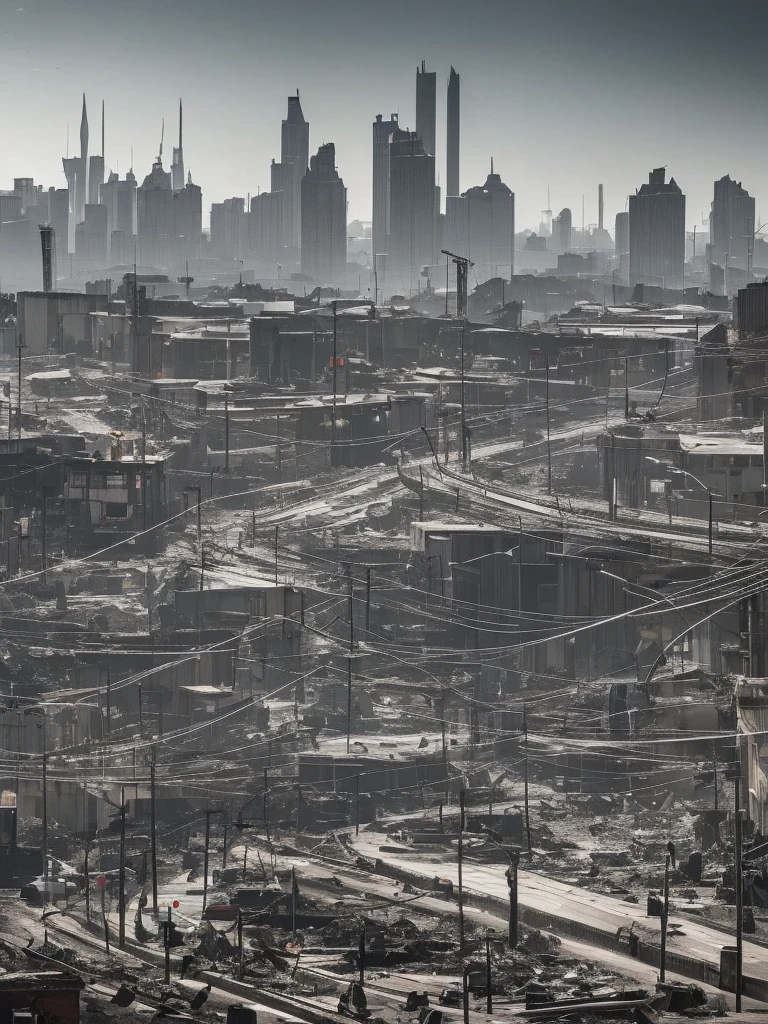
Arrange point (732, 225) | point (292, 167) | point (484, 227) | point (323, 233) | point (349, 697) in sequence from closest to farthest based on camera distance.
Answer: point (349, 697) < point (732, 225) < point (323, 233) < point (484, 227) < point (292, 167)

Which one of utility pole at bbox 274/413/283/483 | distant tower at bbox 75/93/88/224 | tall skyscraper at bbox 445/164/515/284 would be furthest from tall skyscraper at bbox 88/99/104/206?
utility pole at bbox 274/413/283/483

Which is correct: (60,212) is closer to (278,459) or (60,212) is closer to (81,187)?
(81,187)

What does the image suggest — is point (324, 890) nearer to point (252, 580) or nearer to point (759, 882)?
point (759, 882)

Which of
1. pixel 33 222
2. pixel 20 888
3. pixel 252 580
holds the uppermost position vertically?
pixel 33 222

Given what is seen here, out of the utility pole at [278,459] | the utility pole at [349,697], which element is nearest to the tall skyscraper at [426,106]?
the utility pole at [278,459]

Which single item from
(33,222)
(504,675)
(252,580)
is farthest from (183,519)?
(33,222)

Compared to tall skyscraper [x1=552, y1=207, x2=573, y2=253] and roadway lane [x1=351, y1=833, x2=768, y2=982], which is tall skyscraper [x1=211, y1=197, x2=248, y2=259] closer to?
tall skyscraper [x1=552, y1=207, x2=573, y2=253]

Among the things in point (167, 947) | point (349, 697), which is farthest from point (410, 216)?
point (167, 947)
